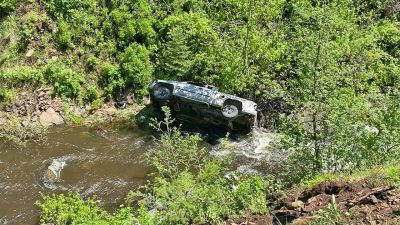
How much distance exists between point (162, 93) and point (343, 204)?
8.54 metres

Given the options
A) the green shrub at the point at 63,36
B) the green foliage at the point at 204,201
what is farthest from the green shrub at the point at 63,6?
the green foliage at the point at 204,201

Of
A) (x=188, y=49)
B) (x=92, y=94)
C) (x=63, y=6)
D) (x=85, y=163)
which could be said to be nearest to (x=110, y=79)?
(x=92, y=94)

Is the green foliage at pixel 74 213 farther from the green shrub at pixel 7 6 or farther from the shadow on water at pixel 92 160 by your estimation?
the green shrub at pixel 7 6

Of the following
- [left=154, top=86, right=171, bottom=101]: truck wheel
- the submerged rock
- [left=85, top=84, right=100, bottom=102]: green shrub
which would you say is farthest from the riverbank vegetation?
the submerged rock

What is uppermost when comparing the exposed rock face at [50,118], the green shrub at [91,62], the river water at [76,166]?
the green shrub at [91,62]

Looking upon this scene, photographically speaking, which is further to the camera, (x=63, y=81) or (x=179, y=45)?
(x=63, y=81)

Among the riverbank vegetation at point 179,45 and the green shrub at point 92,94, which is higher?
the riverbank vegetation at point 179,45

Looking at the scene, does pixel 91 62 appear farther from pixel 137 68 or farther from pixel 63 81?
pixel 137 68

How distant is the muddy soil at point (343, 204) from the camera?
20.1ft

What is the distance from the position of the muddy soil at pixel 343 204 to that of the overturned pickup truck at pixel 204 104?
19.1 ft

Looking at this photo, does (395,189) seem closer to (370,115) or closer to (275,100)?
(370,115)

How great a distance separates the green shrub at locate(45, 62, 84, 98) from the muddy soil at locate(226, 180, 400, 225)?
30.5 feet

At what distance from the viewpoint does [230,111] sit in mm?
13938

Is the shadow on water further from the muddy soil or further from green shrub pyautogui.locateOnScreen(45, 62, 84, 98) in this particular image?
the muddy soil
